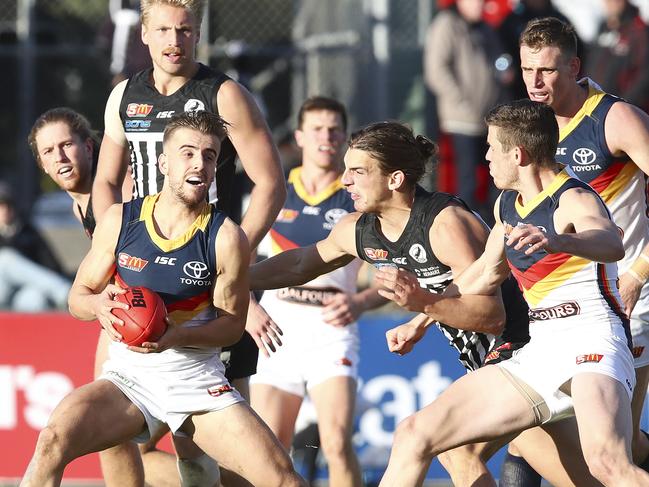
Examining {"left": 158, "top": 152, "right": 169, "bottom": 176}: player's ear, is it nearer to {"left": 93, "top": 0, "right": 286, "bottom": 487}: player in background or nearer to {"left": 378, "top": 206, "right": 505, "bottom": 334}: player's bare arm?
{"left": 93, "top": 0, "right": 286, "bottom": 487}: player in background

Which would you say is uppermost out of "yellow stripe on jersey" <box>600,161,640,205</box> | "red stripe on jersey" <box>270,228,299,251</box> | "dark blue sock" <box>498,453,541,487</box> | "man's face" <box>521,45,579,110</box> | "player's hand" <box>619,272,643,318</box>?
"man's face" <box>521,45,579,110</box>

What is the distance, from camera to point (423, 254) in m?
6.04

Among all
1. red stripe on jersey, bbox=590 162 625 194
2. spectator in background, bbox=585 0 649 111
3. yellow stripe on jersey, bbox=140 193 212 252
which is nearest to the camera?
yellow stripe on jersey, bbox=140 193 212 252

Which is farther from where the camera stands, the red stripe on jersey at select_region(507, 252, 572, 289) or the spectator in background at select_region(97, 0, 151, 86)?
the spectator in background at select_region(97, 0, 151, 86)

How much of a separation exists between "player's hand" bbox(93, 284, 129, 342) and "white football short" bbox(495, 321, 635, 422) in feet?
5.57

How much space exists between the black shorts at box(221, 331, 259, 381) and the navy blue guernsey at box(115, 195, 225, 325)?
0.89 metres

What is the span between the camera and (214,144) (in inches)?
229

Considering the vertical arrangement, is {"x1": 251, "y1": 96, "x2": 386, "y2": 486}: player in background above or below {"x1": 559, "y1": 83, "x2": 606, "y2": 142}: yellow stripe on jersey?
below

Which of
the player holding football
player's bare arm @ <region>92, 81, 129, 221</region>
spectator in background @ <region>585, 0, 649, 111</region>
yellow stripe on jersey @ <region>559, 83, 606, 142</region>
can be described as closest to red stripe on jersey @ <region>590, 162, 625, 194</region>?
yellow stripe on jersey @ <region>559, 83, 606, 142</region>

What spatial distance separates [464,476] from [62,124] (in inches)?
109

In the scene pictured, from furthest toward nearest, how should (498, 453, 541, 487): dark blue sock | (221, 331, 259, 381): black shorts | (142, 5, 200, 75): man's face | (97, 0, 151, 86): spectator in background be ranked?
(97, 0, 151, 86): spectator in background
(221, 331, 259, 381): black shorts
(498, 453, 541, 487): dark blue sock
(142, 5, 200, 75): man's face

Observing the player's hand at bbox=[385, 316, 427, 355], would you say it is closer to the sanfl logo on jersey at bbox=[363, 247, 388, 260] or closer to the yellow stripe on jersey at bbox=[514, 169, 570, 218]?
the sanfl logo on jersey at bbox=[363, 247, 388, 260]

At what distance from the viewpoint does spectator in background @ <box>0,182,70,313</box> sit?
1093 centimetres

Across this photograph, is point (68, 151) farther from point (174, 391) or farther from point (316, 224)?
point (316, 224)
